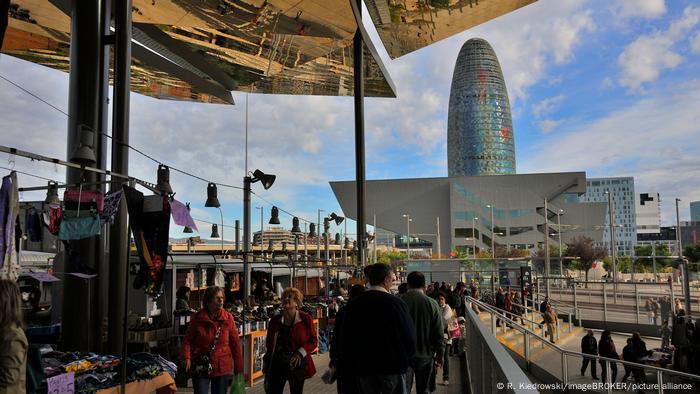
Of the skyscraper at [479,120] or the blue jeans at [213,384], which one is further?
the skyscraper at [479,120]

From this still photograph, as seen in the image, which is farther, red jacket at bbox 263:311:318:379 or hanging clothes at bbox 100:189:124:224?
hanging clothes at bbox 100:189:124:224

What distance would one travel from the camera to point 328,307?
14.8 m

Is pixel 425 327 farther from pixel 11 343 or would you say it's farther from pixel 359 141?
pixel 359 141

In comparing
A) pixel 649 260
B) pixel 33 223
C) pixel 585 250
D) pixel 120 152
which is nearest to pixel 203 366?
pixel 33 223

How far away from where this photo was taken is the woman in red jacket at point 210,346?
5309mm

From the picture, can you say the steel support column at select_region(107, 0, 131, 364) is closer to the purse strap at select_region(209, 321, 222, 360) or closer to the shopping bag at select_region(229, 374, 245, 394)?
the shopping bag at select_region(229, 374, 245, 394)

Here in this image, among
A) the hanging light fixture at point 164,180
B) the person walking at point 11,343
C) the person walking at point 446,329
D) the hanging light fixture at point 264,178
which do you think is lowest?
the person walking at point 446,329

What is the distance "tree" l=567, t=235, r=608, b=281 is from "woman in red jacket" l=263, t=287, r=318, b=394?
72671 mm

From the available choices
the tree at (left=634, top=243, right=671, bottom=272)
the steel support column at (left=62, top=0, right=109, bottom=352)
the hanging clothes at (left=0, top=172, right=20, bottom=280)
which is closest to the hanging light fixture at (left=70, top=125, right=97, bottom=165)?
the hanging clothes at (left=0, top=172, right=20, bottom=280)

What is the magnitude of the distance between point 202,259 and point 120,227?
17.9 feet

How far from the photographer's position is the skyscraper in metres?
139

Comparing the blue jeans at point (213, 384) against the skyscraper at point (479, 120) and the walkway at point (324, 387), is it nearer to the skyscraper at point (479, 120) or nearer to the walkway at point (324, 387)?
the walkway at point (324, 387)

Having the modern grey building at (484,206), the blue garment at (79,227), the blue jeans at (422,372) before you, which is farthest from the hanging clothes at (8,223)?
the modern grey building at (484,206)

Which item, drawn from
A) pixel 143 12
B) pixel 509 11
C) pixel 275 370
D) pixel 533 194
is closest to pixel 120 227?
pixel 275 370
